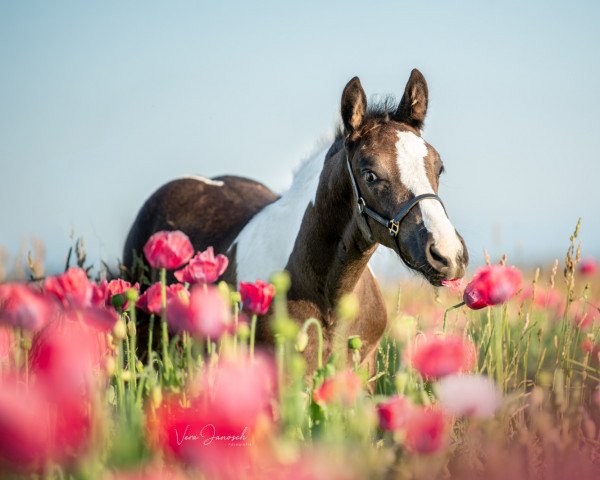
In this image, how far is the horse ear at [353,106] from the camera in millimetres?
3764

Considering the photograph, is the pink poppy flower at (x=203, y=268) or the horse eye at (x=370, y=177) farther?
the horse eye at (x=370, y=177)

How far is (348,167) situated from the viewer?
12.0 ft

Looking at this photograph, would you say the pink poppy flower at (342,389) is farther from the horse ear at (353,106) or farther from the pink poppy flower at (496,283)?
the horse ear at (353,106)

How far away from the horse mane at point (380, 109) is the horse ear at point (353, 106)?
0.14 feet

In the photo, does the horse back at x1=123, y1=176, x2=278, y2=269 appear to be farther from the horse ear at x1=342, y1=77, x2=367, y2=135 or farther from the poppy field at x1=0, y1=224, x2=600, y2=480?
the poppy field at x1=0, y1=224, x2=600, y2=480

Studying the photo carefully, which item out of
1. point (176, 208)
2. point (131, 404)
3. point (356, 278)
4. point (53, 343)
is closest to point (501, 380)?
point (356, 278)

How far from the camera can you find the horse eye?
343cm

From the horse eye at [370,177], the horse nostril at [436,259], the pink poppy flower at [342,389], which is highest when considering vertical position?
the horse eye at [370,177]

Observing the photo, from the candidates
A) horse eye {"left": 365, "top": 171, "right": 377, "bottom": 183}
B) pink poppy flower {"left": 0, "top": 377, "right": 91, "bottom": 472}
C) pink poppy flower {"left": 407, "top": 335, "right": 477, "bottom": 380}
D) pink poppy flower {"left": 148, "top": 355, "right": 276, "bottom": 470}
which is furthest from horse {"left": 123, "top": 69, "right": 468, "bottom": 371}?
pink poppy flower {"left": 0, "top": 377, "right": 91, "bottom": 472}

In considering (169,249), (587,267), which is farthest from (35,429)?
(587,267)

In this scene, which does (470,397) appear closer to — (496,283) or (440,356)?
(440,356)

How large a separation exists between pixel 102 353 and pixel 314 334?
1.58m

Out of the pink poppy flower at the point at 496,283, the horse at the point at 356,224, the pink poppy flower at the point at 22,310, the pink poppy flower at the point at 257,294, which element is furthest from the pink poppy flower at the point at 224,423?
the horse at the point at 356,224

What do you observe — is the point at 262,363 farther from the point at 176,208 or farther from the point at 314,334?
the point at 176,208
